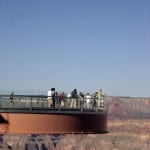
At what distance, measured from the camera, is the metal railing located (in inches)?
1319

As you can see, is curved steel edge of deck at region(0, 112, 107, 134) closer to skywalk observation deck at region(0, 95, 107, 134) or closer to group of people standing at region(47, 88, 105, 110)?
skywalk observation deck at region(0, 95, 107, 134)

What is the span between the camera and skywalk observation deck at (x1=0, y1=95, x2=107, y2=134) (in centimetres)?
3158

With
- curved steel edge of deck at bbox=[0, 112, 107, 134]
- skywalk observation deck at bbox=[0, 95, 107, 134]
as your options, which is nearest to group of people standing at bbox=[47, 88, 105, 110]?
skywalk observation deck at bbox=[0, 95, 107, 134]

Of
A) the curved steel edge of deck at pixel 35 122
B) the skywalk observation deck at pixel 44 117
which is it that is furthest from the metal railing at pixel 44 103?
the curved steel edge of deck at pixel 35 122

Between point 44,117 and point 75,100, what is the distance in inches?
148

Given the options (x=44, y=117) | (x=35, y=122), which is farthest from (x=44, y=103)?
(x=35, y=122)

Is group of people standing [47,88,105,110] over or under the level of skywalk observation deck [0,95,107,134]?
over

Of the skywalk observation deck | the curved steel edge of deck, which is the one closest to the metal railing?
the skywalk observation deck

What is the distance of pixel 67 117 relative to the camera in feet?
105

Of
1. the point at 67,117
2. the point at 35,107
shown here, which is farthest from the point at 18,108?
the point at 67,117

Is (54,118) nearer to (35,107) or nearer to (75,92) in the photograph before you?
(35,107)

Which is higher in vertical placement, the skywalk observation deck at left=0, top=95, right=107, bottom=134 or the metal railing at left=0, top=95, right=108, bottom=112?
the metal railing at left=0, top=95, right=108, bottom=112

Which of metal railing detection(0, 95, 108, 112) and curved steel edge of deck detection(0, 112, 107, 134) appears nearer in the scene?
curved steel edge of deck detection(0, 112, 107, 134)

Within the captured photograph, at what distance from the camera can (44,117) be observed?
3155cm
